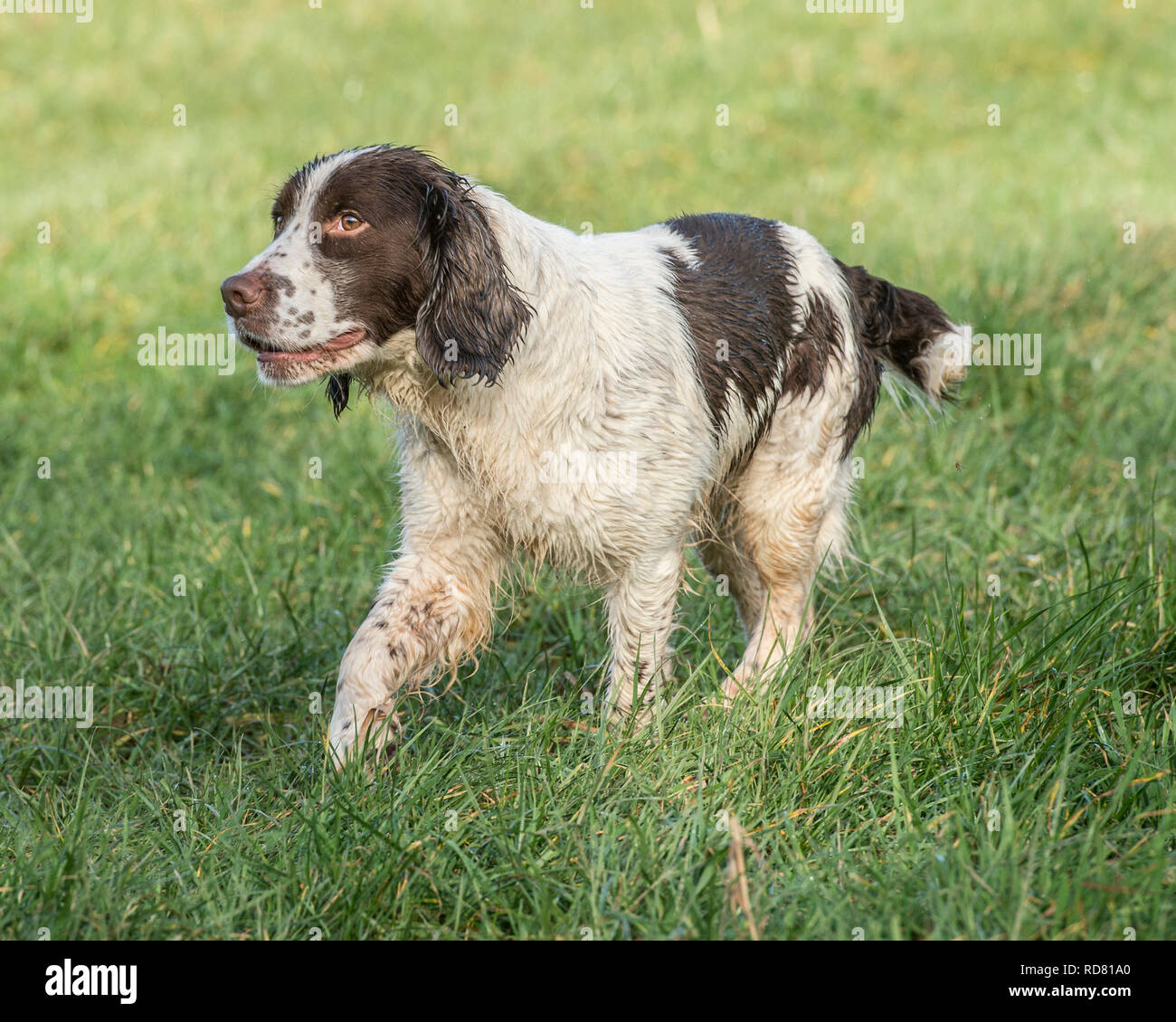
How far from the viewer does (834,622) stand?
4105mm

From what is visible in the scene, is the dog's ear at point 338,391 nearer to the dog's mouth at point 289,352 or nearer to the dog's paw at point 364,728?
the dog's mouth at point 289,352

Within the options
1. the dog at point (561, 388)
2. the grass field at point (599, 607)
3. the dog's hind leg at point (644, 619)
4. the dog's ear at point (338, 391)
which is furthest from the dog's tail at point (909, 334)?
the dog's ear at point (338, 391)

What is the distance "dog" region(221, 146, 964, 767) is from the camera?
3.25 meters

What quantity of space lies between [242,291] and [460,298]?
19.6 inches

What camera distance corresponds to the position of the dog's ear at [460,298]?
3.25m

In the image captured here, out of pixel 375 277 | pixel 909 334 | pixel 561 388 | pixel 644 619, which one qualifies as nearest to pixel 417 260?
pixel 375 277

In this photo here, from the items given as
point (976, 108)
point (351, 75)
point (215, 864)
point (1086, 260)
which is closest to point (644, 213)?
point (1086, 260)

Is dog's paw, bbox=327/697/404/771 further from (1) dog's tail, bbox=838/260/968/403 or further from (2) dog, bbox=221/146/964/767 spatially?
(1) dog's tail, bbox=838/260/968/403

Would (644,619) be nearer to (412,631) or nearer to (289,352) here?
(412,631)

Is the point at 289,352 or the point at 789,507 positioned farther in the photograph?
the point at 789,507

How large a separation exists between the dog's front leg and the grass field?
16 centimetres

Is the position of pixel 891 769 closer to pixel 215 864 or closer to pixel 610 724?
pixel 610 724

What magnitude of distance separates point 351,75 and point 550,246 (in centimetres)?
973

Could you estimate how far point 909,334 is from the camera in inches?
172
